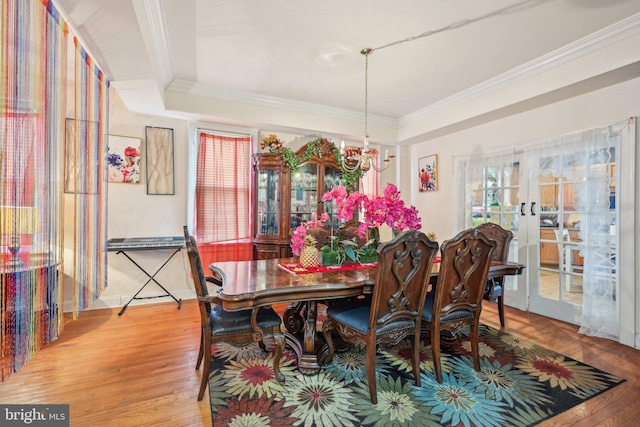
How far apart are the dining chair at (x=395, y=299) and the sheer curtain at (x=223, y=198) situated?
234 centimetres

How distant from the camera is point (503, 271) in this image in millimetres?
2629

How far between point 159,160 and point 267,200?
1.37m

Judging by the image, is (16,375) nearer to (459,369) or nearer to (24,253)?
(24,253)

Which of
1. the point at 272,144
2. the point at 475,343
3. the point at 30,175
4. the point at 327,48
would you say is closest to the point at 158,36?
the point at 327,48

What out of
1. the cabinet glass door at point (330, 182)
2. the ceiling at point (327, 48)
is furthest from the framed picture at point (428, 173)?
the cabinet glass door at point (330, 182)

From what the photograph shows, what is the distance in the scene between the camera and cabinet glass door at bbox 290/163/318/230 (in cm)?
407

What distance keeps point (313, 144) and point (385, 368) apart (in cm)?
290

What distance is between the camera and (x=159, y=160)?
3.66m

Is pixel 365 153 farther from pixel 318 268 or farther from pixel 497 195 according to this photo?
pixel 497 195

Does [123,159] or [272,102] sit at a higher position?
[272,102]

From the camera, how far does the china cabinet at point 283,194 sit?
3.90 metres

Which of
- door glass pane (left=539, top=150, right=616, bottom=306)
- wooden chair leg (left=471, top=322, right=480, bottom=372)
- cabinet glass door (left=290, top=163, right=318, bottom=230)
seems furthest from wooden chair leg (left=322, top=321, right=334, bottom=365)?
door glass pane (left=539, top=150, right=616, bottom=306)

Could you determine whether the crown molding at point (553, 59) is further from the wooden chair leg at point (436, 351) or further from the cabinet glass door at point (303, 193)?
the wooden chair leg at point (436, 351)

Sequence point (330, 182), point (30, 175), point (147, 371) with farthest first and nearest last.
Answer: point (330, 182) → point (147, 371) → point (30, 175)
